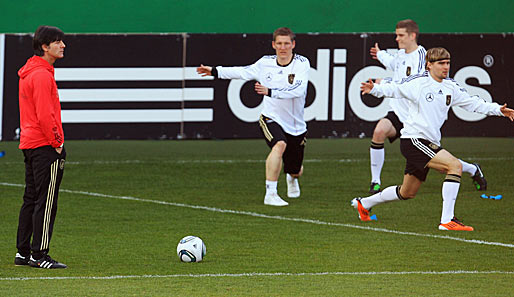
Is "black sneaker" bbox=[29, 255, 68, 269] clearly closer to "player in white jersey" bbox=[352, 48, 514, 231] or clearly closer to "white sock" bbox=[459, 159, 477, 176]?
"player in white jersey" bbox=[352, 48, 514, 231]

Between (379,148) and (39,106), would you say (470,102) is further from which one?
(39,106)

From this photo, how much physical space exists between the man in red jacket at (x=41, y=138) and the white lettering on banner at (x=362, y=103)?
34.3 ft

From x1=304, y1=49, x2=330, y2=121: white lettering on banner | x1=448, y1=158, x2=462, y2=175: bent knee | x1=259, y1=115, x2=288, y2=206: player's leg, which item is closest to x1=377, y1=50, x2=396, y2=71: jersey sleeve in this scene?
x1=259, y1=115, x2=288, y2=206: player's leg

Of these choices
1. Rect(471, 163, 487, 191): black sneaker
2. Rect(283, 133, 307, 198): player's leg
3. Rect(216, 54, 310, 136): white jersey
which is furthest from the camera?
Rect(471, 163, 487, 191): black sneaker

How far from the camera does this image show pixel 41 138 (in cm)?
816

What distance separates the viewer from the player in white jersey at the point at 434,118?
34.1 ft

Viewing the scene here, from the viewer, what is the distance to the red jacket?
8000mm

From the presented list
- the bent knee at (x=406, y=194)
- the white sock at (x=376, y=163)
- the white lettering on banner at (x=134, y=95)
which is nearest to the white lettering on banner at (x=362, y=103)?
the white lettering on banner at (x=134, y=95)

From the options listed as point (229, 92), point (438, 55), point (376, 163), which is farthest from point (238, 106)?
point (438, 55)

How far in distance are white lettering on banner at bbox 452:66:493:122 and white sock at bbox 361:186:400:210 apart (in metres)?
7.78

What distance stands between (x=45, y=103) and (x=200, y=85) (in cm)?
998

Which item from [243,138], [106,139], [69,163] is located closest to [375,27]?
[243,138]

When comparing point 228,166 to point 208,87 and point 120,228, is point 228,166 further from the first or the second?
point 120,228

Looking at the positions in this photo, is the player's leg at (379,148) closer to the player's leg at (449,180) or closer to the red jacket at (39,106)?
the player's leg at (449,180)
